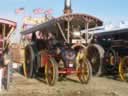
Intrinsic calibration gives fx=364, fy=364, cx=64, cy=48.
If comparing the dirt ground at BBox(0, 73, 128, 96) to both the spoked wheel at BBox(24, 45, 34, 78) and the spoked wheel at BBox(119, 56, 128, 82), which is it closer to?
the spoked wheel at BBox(119, 56, 128, 82)

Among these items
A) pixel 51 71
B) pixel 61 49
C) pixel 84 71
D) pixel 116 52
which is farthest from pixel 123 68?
pixel 51 71

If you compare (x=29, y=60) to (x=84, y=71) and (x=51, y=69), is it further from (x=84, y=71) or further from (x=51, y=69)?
(x=84, y=71)

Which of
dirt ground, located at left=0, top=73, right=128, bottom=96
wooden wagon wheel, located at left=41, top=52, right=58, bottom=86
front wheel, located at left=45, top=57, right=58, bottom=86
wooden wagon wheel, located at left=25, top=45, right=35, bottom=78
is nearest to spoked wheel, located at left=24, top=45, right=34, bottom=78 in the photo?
wooden wagon wheel, located at left=25, top=45, right=35, bottom=78

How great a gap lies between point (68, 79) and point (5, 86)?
113 inches

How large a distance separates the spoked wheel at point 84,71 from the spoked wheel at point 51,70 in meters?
1.02

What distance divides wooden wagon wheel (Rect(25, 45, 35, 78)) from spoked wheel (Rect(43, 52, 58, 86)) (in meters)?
1.47

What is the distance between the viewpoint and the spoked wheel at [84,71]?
11.6m

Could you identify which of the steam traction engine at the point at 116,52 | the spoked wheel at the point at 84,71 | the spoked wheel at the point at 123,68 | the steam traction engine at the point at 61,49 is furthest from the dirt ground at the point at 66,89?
the steam traction engine at the point at 116,52

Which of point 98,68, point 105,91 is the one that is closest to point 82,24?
point 98,68

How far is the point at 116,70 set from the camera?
14484mm

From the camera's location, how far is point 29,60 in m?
14.1

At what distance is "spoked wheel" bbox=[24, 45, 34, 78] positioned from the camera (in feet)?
44.5

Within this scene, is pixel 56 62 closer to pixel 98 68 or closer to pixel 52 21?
pixel 52 21

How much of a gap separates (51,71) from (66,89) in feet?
3.81
